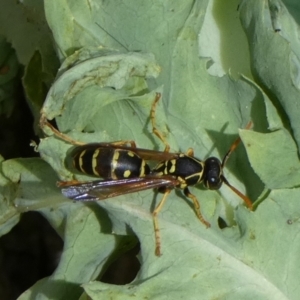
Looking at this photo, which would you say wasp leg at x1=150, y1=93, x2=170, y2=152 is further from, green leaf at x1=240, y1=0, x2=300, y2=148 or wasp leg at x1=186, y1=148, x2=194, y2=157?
green leaf at x1=240, y1=0, x2=300, y2=148

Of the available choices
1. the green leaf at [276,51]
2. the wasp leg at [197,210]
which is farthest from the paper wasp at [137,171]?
the green leaf at [276,51]

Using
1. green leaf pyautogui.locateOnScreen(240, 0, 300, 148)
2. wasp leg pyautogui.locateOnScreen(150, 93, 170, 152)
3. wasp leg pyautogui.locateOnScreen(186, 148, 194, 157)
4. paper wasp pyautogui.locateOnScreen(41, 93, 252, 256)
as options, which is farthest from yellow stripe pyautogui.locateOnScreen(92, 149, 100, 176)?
green leaf pyautogui.locateOnScreen(240, 0, 300, 148)

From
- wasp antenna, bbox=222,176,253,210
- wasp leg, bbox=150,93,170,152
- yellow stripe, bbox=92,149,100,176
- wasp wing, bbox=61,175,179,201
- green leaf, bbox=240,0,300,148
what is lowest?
wasp antenna, bbox=222,176,253,210

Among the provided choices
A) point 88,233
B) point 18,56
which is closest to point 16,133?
point 18,56

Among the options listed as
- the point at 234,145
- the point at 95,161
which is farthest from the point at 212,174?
the point at 95,161

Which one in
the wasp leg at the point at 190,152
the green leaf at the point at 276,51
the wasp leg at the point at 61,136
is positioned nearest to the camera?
the green leaf at the point at 276,51

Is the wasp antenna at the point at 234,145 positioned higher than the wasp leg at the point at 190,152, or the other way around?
the wasp antenna at the point at 234,145

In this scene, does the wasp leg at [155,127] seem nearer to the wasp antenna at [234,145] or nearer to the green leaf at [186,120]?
the green leaf at [186,120]

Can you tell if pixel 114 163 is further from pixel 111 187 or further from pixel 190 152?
pixel 190 152
